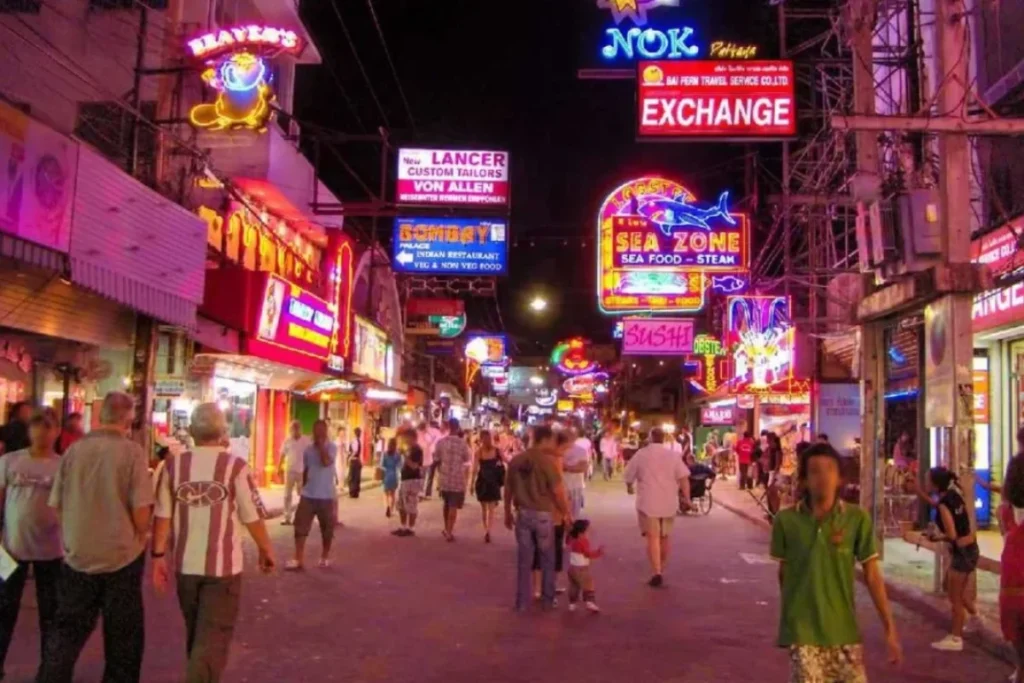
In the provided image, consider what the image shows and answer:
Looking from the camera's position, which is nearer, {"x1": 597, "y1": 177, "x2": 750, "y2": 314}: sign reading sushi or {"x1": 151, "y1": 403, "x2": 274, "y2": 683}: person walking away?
{"x1": 151, "y1": 403, "x2": 274, "y2": 683}: person walking away

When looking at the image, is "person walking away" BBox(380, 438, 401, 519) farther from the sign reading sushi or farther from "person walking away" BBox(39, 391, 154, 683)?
"person walking away" BBox(39, 391, 154, 683)

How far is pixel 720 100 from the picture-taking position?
15375 millimetres

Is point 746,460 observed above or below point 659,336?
below

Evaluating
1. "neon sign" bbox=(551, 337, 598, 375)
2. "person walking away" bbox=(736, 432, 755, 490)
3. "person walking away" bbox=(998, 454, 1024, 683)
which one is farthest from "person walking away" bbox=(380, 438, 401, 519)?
"neon sign" bbox=(551, 337, 598, 375)

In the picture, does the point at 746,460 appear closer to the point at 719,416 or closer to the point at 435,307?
the point at 719,416

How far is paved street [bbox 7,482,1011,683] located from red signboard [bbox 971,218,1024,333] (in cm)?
530

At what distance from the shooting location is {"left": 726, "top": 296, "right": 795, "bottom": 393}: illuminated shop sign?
81.6 feet

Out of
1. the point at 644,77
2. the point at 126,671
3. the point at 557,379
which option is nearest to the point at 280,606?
the point at 126,671

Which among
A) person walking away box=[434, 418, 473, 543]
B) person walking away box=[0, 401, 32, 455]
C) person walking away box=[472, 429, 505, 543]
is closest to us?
person walking away box=[0, 401, 32, 455]

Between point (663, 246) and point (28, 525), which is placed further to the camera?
point (663, 246)

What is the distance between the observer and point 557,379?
12912cm

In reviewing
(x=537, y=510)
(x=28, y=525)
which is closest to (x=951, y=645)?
(x=537, y=510)

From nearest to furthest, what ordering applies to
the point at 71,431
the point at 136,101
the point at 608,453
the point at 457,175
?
the point at 71,431 → the point at 136,101 → the point at 457,175 → the point at 608,453

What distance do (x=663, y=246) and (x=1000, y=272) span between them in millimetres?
11621
